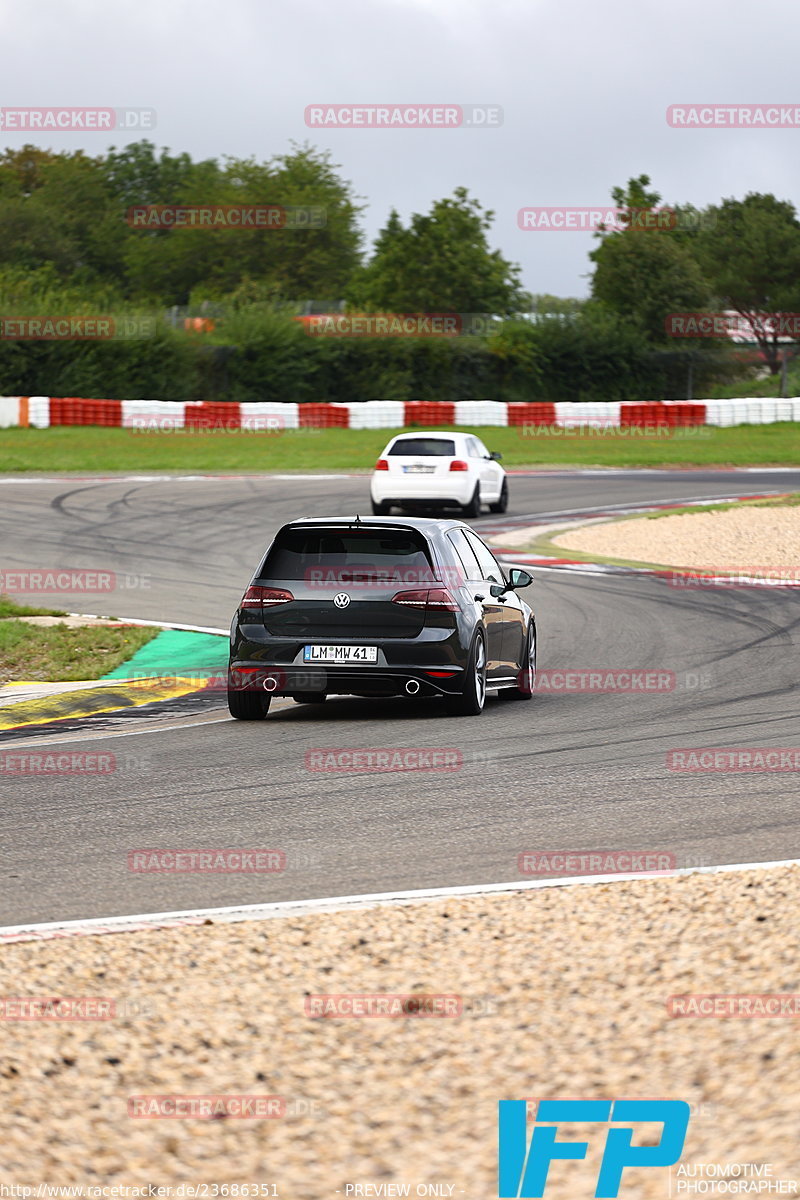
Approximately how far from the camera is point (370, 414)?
47500mm

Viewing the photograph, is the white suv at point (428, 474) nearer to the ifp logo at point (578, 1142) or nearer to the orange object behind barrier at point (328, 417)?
the orange object behind barrier at point (328, 417)

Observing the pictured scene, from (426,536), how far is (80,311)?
45.9 m

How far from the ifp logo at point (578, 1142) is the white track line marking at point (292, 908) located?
2.04 meters

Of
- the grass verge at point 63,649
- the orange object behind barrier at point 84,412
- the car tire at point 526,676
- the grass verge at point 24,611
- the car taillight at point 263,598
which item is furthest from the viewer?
the orange object behind barrier at point 84,412

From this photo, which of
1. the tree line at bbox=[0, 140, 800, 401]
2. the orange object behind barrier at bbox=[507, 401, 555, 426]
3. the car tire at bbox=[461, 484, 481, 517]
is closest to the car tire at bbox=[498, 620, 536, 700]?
the car tire at bbox=[461, 484, 481, 517]

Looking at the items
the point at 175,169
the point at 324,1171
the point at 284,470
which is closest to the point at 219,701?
the point at 324,1171

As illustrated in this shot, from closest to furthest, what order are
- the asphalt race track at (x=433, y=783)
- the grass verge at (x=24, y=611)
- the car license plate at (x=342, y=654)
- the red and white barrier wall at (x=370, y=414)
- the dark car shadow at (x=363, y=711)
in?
the asphalt race track at (x=433, y=783) < the car license plate at (x=342, y=654) < the dark car shadow at (x=363, y=711) < the grass verge at (x=24, y=611) < the red and white barrier wall at (x=370, y=414)

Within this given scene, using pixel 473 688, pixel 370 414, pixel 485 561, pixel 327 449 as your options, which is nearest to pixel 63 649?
pixel 485 561

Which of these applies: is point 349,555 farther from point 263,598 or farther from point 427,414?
point 427,414

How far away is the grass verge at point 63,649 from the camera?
13625 mm

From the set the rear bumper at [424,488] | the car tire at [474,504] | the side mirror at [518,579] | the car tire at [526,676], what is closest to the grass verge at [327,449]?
the car tire at [474,504]

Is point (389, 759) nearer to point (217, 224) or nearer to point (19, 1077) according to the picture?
point (19, 1077)

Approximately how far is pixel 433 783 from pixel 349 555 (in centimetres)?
309

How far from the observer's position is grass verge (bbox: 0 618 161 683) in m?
13.6
